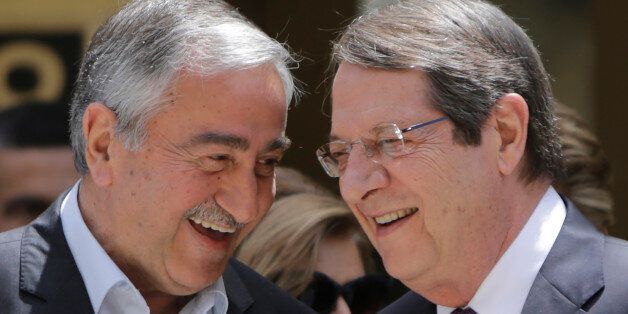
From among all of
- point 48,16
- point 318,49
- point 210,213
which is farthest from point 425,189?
point 48,16

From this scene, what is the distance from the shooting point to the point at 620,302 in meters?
3.11

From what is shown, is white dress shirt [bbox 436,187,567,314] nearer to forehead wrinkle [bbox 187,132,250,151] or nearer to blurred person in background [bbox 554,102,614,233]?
forehead wrinkle [bbox 187,132,250,151]

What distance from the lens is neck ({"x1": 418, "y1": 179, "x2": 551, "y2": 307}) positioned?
3.28 m

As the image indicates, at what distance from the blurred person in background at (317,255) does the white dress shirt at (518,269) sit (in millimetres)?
1061

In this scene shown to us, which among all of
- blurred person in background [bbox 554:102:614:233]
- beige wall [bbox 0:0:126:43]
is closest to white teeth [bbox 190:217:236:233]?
blurred person in background [bbox 554:102:614:233]

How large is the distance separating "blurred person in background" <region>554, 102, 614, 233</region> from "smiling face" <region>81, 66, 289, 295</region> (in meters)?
1.47

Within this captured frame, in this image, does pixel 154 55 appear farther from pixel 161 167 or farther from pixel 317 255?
pixel 317 255

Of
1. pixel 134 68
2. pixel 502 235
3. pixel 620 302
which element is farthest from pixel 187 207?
pixel 620 302

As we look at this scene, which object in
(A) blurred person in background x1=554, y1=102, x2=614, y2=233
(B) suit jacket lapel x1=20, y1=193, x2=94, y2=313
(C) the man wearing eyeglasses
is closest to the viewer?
(C) the man wearing eyeglasses

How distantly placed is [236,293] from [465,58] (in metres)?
1.04

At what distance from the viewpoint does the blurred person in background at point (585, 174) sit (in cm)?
458

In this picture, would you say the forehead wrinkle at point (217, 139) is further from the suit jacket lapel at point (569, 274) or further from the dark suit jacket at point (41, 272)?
the suit jacket lapel at point (569, 274)

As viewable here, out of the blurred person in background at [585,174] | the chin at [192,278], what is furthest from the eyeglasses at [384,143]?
the blurred person in background at [585,174]

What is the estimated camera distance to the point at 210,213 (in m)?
3.50
